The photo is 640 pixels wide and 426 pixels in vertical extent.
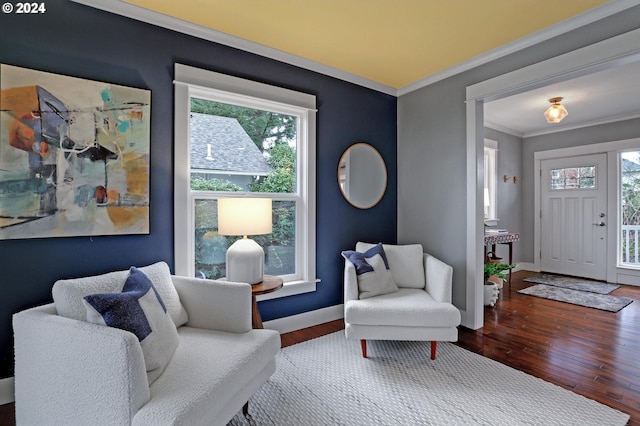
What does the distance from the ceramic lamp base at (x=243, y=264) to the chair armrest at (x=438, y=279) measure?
1.40 m

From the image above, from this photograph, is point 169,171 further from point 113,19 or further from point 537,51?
point 537,51

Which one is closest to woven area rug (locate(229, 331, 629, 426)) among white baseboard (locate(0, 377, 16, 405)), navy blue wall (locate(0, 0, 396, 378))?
navy blue wall (locate(0, 0, 396, 378))

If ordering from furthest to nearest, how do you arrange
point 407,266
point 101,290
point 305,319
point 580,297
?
point 580,297 → point 305,319 → point 407,266 → point 101,290

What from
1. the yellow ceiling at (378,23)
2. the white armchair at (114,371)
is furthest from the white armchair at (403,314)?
the yellow ceiling at (378,23)

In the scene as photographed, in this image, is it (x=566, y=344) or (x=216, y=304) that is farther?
(x=566, y=344)

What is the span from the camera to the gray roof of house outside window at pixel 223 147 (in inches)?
97.7

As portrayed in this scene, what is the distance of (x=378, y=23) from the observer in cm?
233

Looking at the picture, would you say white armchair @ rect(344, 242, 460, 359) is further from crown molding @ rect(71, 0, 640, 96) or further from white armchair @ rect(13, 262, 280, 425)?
crown molding @ rect(71, 0, 640, 96)

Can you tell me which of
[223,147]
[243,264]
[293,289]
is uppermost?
[223,147]

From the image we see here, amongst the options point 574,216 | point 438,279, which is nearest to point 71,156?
point 438,279

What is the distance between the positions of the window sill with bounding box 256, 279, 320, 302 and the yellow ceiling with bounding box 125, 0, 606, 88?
206 centimetres

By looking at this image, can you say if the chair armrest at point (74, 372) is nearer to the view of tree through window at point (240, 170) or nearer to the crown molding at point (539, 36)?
the view of tree through window at point (240, 170)

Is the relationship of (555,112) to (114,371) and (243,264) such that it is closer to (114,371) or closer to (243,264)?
(243,264)

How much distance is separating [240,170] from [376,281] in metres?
1.46
